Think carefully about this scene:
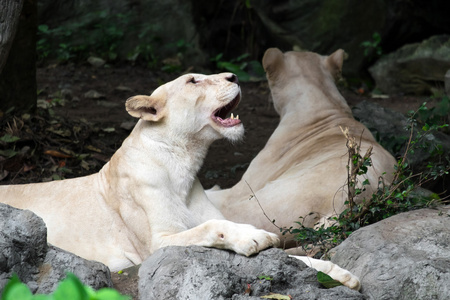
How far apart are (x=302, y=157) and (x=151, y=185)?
2316mm

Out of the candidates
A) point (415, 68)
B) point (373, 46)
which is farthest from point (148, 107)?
point (373, 46)

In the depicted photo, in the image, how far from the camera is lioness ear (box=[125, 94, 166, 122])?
14.5 ft

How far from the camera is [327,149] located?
6.17 meters

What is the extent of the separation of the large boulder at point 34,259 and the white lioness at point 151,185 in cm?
85

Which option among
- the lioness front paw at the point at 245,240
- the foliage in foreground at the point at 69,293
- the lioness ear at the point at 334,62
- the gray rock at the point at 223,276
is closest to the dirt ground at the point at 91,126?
the gray rock at the point at 223,276

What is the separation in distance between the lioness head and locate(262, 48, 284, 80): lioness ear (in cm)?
245

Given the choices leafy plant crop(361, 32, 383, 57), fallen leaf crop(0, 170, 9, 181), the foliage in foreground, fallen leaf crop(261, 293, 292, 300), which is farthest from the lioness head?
leafy plant crop(361, 32, 383, 57)

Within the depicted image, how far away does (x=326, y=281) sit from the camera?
3404 mm

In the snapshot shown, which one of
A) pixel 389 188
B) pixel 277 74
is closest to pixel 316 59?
pixel 277 74

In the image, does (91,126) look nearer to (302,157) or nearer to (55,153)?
(55,153)

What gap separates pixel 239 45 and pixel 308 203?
8448 mm

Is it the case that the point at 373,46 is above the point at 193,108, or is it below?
below

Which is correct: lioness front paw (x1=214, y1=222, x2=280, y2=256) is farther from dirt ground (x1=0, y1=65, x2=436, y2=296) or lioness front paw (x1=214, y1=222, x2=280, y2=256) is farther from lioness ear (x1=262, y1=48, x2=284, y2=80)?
lioness ear (x1=262, y1=48, x2=284, y2=80)

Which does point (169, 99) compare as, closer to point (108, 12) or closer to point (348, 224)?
point (348, 224)
